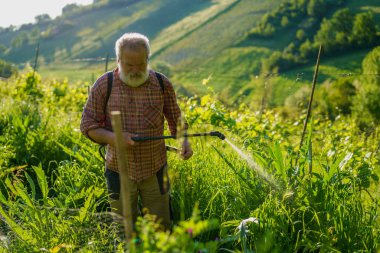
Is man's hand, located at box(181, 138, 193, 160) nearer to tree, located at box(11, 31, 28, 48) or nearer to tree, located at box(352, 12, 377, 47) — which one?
tree, located at box(352, 12, 377, 47)

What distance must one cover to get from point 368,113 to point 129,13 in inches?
4270

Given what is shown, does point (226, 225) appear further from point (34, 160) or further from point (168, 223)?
point (34, 160)

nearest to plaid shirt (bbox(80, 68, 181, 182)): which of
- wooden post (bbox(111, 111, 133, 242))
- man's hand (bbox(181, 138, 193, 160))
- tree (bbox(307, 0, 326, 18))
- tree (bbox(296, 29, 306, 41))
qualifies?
man's hand (bbox(181, 138, 193, 160))

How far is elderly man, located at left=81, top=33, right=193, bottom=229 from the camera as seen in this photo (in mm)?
2760

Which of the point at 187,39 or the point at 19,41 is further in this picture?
the point at 19,41

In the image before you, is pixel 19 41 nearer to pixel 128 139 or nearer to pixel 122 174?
pixel 128 139

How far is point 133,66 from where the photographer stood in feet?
8.80

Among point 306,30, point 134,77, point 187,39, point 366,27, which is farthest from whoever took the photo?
point 187,39

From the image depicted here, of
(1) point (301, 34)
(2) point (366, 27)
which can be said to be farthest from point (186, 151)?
(1) point (301, 34)

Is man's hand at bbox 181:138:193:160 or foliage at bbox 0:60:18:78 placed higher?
man's hand at bbox 181:138:193:160

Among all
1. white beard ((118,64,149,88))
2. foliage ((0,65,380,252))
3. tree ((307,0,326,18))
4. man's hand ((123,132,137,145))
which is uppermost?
white beard ((118,64,149,88))

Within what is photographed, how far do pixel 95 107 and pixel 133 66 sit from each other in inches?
16.7

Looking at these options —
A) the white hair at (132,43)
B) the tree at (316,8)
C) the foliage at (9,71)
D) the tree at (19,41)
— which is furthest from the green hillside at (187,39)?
the white hair at (132,43)

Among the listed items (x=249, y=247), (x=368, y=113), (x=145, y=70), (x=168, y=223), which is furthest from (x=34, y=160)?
(x=368, y=113)
